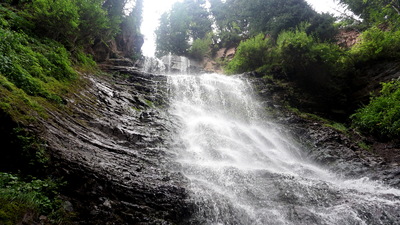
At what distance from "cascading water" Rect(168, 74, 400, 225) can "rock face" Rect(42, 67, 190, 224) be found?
1.86ft

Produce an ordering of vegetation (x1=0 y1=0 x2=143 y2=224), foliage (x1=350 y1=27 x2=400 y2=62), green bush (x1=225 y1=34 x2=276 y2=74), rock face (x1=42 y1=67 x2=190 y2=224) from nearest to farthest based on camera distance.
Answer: vegetation (x1=0 y1=0 x2=143 y2=224), rock face (x1=42 y1=67 x2=190 y2=224), foliage (x1=350 y1=27 x2=400 y2=62), green bush (x1=225 y1=34 x2=276 y2=74)

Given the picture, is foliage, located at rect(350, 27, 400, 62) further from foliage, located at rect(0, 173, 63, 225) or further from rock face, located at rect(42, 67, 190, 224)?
foliage, located at rect(0, 173, 63, 225)

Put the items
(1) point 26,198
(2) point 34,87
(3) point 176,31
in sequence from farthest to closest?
(3) point 176,31 → (2) point 34,87 → (1) point 26,198

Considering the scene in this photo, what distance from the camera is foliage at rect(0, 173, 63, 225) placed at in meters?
2.71

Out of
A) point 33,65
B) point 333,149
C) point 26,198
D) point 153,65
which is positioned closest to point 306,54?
point 333,149

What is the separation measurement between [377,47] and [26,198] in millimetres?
16226

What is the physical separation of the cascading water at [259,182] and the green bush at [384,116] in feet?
11.5

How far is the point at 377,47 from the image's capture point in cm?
1234

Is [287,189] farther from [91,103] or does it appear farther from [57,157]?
[91,103]

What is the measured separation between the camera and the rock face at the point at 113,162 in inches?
157

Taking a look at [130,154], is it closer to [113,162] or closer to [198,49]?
[113,162]

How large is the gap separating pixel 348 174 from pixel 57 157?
8.49 m

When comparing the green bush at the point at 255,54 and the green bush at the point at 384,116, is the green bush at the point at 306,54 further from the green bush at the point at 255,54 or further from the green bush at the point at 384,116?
the green bush at the point at 384,116

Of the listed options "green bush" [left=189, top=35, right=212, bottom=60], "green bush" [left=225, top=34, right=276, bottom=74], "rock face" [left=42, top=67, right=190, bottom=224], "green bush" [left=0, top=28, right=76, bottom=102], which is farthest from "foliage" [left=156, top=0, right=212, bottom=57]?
"rock face" [left=42, top=67, right=190, bottom=224]
